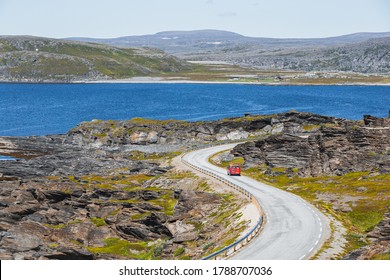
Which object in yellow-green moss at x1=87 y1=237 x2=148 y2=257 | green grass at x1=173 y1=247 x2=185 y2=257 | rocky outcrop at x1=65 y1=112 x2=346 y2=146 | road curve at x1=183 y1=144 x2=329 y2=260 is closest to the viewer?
road curve at x1=183 y1=144 x2=329 y2=260

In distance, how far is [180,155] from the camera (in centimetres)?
11881

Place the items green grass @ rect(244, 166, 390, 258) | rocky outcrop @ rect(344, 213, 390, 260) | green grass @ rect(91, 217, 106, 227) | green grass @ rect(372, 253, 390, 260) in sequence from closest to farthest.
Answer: green grass @ rect(372, 253, 390, 260), rocky outcrop @ rect(344, 213, 390, 260), green grass @ rect(244, 166, 390, 258), green grass @ rect(91, 217, 106, 227)

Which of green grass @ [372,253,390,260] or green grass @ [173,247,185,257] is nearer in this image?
green grass @ [372,253,390,260]

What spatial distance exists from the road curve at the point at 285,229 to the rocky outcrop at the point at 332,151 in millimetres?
16243

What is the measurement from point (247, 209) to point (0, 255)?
27771 millimetres

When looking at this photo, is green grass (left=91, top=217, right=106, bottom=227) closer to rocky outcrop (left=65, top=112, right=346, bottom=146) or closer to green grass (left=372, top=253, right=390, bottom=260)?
green grass (left=372, top=253, right=390, bottom=260)

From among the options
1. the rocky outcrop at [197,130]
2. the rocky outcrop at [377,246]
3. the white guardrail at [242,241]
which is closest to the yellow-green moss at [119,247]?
the white guardrail at [242,241]

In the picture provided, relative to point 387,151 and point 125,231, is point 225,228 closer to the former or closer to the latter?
point 125,231

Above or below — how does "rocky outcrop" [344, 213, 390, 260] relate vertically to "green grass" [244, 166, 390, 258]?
above

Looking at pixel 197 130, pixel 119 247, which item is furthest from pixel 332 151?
pixel 197 130

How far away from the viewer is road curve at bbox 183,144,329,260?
4516cm

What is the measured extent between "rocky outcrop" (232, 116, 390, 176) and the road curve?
1624 centimetres

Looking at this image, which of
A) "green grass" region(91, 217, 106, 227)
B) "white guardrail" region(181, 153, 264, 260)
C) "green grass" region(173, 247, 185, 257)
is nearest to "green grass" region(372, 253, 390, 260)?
"white guardrail" region(181, 153, 264, 260)
